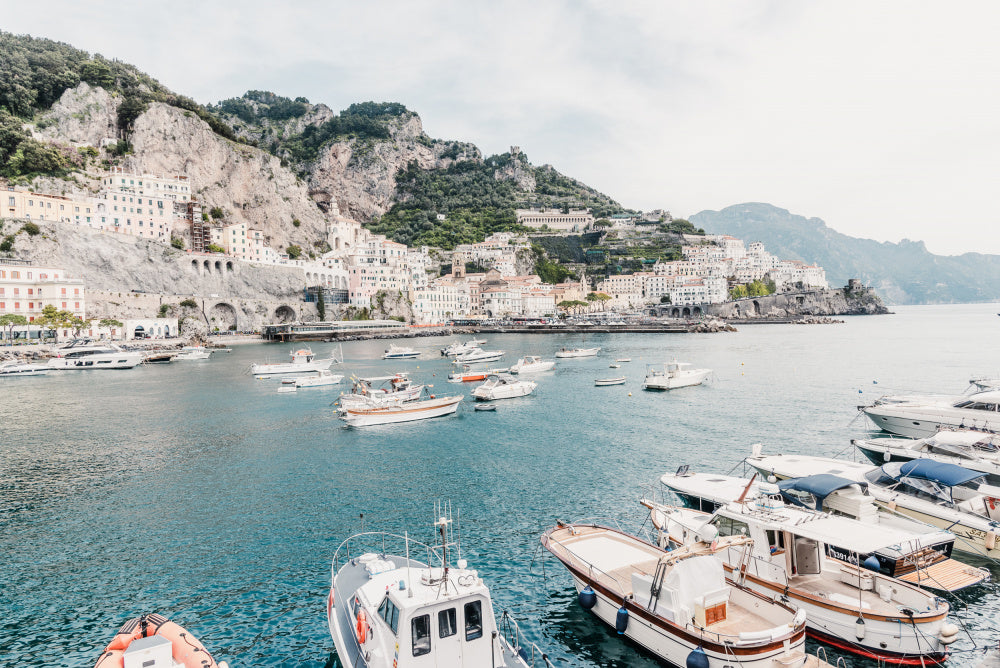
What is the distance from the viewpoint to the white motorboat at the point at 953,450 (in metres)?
16.5

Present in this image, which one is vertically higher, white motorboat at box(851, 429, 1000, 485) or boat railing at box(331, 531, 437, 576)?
white motorboat at box(851, 429, 1000, 485)

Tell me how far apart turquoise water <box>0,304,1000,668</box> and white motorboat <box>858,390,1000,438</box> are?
1.61 metres

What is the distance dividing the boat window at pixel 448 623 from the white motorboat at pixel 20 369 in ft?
208

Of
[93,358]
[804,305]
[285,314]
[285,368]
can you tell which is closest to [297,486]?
[285,368]

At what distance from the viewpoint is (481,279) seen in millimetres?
134000

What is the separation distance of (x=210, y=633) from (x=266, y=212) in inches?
4752

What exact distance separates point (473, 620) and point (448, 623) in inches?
14.2

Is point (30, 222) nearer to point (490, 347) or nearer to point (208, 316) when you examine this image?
point (208, 316)

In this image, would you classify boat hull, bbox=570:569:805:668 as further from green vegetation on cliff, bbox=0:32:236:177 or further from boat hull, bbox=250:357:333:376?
green vegetation on cliff, bbox=0:32:236:177

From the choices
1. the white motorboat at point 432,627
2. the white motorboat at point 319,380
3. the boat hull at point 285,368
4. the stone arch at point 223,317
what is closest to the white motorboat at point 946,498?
the white motorboat at point 432,627

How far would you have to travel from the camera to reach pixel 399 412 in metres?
30.5

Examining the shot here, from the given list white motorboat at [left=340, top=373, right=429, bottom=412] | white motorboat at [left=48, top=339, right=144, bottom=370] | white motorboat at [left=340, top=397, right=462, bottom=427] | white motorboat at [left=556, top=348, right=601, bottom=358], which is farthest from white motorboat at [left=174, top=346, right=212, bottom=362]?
white motorboat at [left=340, top=397, right=462, bottom=427]

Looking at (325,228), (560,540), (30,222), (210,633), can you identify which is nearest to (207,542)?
(210,633)

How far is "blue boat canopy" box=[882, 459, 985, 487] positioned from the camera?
44.1ft
